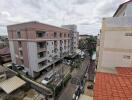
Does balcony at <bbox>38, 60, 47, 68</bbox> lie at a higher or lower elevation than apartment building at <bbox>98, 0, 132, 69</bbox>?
lower

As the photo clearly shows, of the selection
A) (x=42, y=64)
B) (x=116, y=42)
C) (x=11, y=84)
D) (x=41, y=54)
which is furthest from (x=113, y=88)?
(x=42, y=64)

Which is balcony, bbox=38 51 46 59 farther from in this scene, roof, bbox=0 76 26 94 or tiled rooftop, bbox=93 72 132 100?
tiled rooftop, bbox=93 72 132 100

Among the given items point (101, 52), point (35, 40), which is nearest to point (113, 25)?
point (101, 52)

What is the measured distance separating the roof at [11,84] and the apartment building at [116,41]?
16.9m

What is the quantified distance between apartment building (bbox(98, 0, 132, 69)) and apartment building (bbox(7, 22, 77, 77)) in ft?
51.0

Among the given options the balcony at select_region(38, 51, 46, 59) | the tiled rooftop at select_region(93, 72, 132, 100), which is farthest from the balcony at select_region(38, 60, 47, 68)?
the tiled rooftop at select_region(93, 72, 132, 100)

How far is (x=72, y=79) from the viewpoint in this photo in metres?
23.3

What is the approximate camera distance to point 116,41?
938 centimetres

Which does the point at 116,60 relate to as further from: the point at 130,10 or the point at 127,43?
the point at 130,10

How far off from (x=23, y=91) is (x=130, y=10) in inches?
897

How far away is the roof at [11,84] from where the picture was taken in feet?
53.9

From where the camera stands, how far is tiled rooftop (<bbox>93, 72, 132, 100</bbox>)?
186 inches

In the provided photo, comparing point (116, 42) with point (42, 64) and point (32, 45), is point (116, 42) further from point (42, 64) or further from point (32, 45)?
point (42, 64)

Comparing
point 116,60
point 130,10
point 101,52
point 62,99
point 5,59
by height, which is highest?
point 130,10
